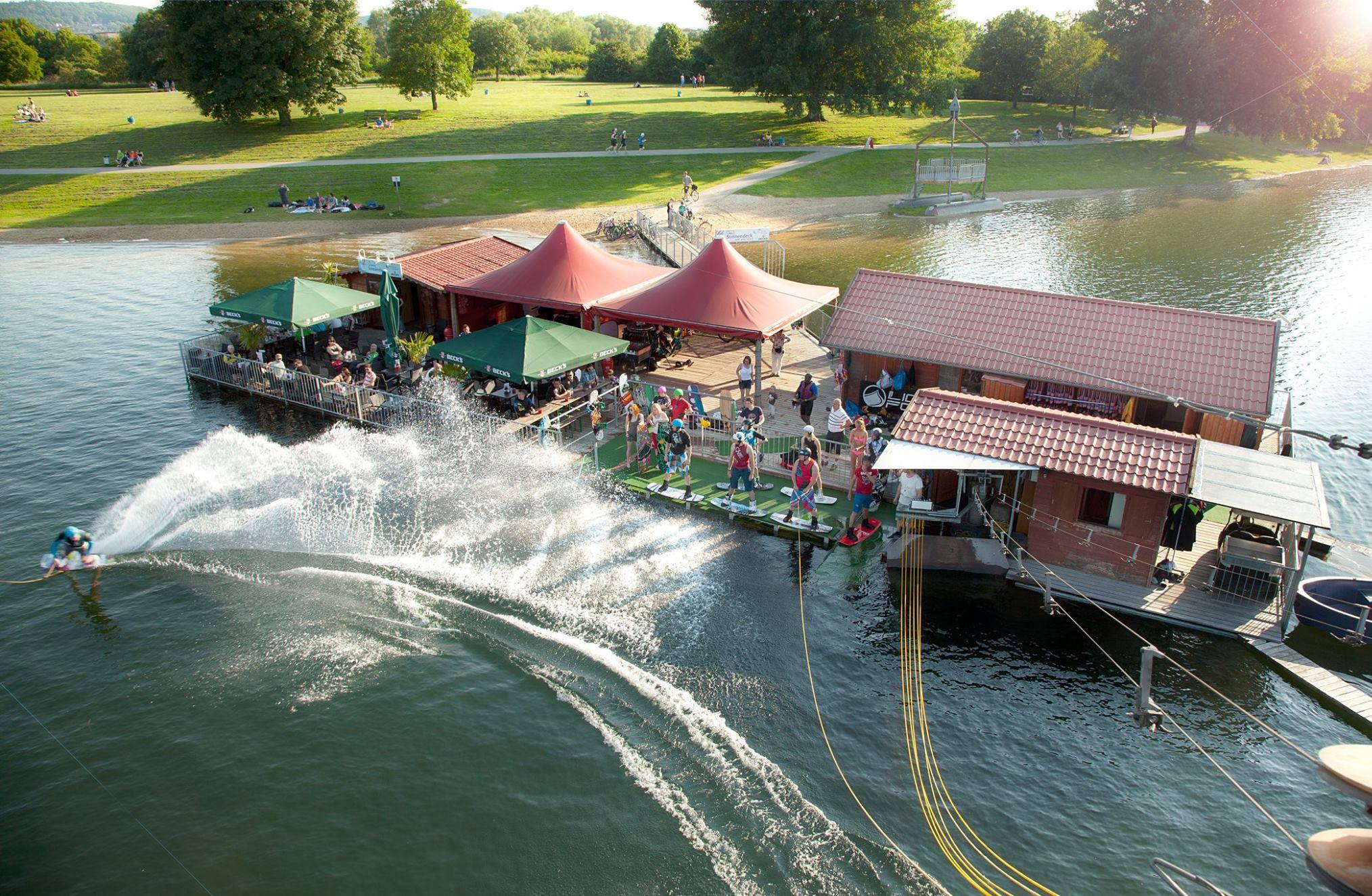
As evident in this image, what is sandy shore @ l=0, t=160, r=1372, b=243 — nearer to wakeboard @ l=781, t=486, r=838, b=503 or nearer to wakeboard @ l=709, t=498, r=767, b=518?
wakeboard @ l=781, t=486, r=838, b=503

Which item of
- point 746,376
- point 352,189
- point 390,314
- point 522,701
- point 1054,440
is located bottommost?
point 522,701

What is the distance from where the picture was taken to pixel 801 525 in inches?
864

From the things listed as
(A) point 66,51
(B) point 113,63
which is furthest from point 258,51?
(A) point 66,51

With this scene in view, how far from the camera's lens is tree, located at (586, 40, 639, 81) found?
120188mm

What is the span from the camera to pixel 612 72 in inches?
4754

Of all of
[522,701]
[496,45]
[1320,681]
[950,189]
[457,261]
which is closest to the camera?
[522,701]

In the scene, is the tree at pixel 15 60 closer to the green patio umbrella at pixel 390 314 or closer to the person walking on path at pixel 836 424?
the green patio umbrella at pixel 390 314

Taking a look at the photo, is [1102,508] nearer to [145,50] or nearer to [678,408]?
[678,408]

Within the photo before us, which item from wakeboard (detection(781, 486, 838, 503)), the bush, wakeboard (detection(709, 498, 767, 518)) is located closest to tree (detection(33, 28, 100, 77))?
the bush

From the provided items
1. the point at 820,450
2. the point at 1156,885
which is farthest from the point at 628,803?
the point at 820,450

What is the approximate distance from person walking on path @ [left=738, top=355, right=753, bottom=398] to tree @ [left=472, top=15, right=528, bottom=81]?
106 metres

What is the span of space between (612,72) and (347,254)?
81.1 meters

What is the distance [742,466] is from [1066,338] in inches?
388

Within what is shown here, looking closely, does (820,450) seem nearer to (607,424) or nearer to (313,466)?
(607,424)
